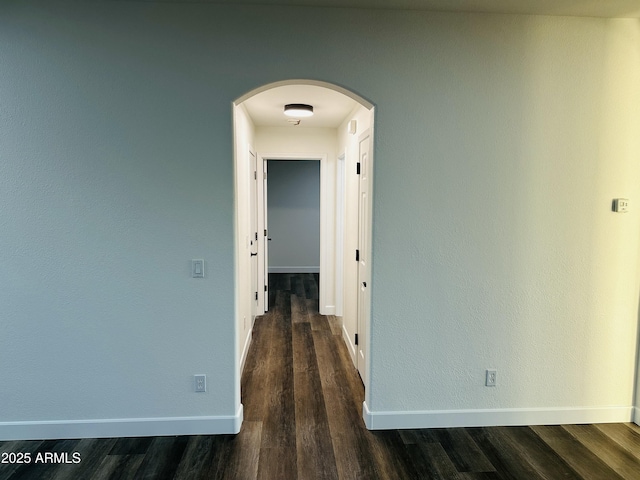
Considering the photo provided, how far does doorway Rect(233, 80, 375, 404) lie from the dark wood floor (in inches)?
15.9

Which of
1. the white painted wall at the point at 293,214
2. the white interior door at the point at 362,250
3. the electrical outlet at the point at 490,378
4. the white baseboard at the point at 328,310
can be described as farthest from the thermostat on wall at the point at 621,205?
the white painted wall at the point at 293,214

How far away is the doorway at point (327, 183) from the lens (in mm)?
3025

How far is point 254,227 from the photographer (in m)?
4.66

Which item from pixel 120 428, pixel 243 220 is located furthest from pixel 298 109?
pixel 120 428

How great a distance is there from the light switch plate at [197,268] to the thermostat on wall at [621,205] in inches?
103

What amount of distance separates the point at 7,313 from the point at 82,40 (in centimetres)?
167

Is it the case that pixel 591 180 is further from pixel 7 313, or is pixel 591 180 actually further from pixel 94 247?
pixel 7 313

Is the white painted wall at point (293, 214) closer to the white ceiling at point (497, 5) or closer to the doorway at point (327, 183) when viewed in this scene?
the doorway at point (327, 183)

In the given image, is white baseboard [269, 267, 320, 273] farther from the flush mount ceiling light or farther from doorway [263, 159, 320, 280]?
the flush mount ceiling light

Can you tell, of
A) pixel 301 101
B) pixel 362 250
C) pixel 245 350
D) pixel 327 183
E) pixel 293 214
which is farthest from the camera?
pixel 293 214

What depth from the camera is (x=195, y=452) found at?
2357mm

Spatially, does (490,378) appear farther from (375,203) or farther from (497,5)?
(497,5)

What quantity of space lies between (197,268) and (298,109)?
1.89 m

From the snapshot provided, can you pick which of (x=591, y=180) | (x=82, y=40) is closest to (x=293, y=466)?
(x=591, y=180)
